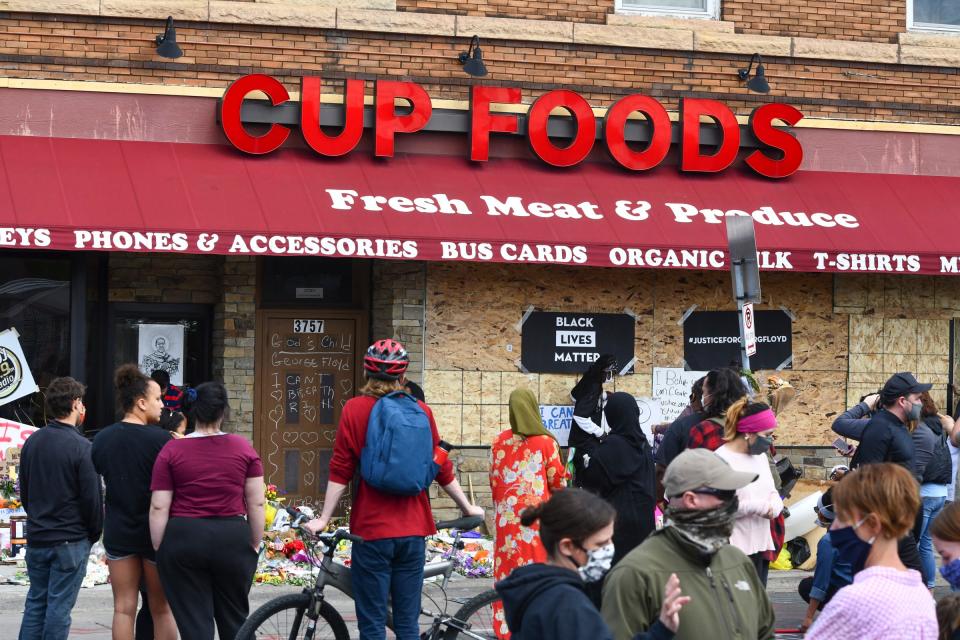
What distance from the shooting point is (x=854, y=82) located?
601 inches

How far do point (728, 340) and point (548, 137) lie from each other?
289 centimetres

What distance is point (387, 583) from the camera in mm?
6918

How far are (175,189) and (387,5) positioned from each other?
299 cm

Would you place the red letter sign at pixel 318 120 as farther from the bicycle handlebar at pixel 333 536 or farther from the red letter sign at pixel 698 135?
the bicycle handlebar at pixel 333 536

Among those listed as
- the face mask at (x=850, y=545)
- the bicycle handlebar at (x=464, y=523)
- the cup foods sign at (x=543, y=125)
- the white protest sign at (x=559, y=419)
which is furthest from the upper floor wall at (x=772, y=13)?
the face mask at (x=850, y=545)

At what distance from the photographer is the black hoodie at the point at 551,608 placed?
12.8 feet

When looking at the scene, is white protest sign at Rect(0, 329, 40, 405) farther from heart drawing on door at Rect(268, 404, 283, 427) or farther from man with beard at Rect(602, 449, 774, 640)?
man with beard at Rect(602, 449, 774, 640)

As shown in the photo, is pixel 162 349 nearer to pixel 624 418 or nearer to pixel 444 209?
pixel 444 209

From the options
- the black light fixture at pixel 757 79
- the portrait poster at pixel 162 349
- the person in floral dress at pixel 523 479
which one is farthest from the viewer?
the black light fixture at pixel 757 79

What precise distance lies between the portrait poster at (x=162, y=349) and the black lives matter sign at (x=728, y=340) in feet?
17.1

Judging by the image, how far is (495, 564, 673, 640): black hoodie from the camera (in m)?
3.89

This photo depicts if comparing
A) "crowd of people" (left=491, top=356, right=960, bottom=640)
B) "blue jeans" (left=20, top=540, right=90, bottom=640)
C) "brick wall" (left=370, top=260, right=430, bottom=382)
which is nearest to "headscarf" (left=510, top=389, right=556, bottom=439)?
"blue jeans" (left=20, top=540, right=90, bottom=640)

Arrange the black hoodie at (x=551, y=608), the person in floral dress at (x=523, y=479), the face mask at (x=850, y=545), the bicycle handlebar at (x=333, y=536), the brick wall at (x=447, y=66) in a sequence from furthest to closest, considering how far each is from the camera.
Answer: the brick wall at (x=447, y=66), the person in floral dress at (x=523, y=479), the bicycle handlebar at (x=333, y=536), the face mask at (x=850, y=545), the black hoodie at (x=551, y=608)

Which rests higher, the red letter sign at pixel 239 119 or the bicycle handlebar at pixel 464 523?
the red letter sign at pixel 239 119
